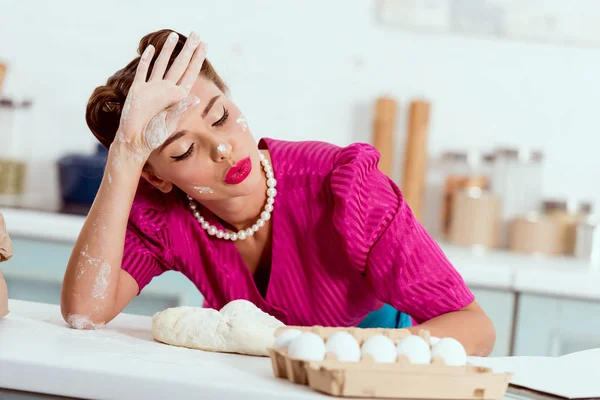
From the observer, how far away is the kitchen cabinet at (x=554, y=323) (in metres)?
2.11

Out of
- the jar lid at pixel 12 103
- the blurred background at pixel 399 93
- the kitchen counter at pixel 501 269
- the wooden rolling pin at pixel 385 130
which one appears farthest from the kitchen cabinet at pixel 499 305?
the jar lid at pixel 12 103

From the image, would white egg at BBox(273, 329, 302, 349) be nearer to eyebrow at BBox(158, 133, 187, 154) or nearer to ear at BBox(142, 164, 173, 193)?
eyebrow at BBox(158, 133, 187, 154)

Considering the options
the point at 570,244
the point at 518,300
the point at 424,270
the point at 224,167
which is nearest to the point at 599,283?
the point at 518,300

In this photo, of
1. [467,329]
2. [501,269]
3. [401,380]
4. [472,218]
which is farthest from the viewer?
[472,218]

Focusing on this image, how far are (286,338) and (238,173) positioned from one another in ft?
1.50

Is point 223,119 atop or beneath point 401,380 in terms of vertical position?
atop

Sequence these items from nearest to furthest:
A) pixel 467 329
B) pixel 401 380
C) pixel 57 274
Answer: pixel 401 380
pixel 467 329
pixel 57 274

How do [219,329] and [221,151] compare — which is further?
[221,151]

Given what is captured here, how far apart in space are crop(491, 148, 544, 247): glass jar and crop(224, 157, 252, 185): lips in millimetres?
1364

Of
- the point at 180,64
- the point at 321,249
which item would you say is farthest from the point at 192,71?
the point at 321,249

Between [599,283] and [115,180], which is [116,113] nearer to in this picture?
[115,180]

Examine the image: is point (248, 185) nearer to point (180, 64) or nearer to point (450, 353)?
point (180, 64)

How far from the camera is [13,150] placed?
2.61 meters

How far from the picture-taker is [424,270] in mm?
1217
